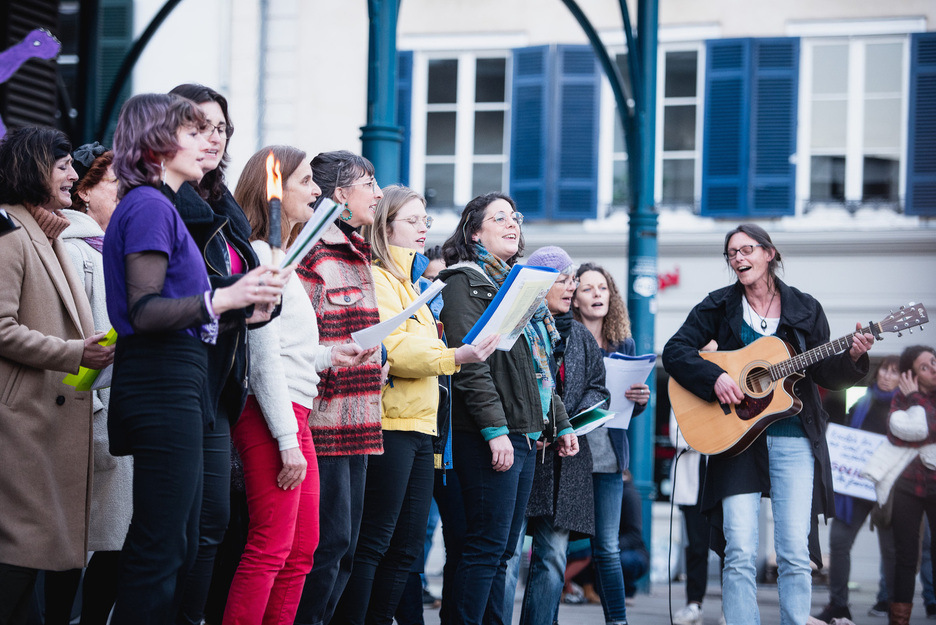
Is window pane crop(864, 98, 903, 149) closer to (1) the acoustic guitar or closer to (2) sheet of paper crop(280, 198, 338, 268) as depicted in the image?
(1) the acoustic guitar

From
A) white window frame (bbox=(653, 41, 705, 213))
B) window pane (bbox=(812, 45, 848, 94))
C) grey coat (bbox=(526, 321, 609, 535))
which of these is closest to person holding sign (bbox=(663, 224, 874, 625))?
grey coat (bbox=(526, 321, 609, 535))

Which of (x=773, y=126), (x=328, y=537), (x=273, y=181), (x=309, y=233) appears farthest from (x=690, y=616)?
(x=773, y=126)

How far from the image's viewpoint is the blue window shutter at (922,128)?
44.6 feet

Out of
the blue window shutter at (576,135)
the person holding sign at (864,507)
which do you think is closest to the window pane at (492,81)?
the blue window shutter at (576,135)

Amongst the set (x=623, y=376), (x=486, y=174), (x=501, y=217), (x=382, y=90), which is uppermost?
(x=486, y=174)

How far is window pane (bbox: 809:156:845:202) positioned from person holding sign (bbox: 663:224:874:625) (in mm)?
8788

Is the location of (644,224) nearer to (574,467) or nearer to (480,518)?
(574,467)

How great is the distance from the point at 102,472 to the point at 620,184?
11.2 m

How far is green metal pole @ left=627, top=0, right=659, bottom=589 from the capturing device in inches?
311

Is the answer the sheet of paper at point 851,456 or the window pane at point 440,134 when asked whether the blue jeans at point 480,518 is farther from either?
the window pane at point 440,134

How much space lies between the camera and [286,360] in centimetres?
391

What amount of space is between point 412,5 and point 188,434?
1285 centimetres

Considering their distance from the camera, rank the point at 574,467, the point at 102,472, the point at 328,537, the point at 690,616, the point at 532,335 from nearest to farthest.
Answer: the point at 328,537 < the point at 102,472 < the point at 532,335 < the point at 574,467 < the point at 690,616

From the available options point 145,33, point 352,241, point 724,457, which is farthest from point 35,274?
point 145,33
